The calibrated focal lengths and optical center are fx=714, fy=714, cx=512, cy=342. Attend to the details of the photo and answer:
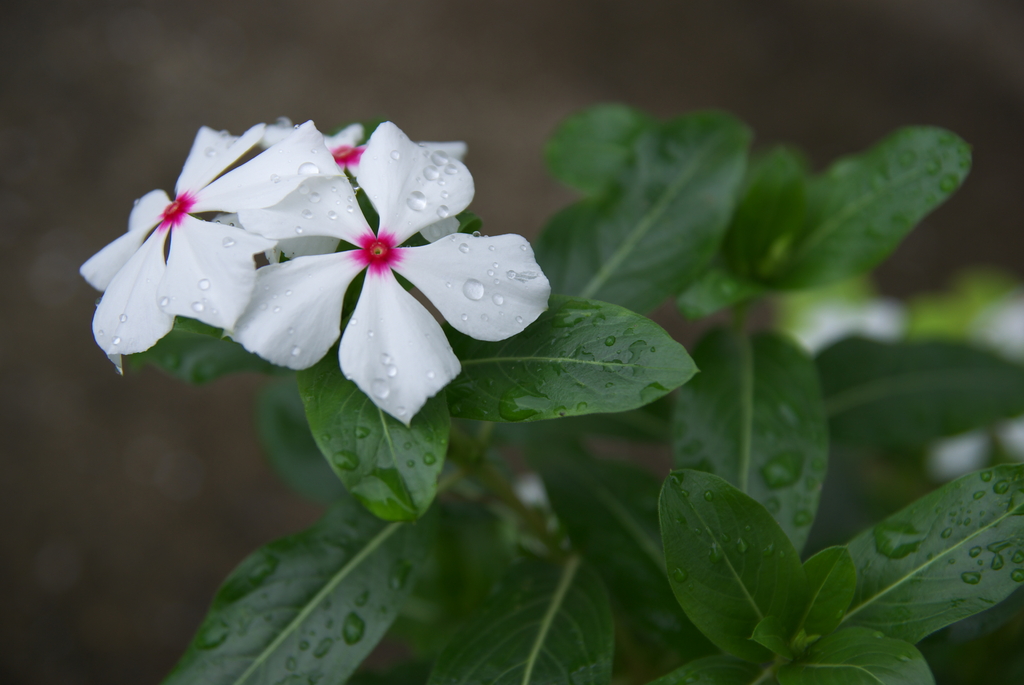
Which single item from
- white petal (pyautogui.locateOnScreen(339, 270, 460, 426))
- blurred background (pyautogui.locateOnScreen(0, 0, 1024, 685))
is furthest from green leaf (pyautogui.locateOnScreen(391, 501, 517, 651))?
blurred background (pyautogui.locateOnScreen(0, 0, 1024, 685))

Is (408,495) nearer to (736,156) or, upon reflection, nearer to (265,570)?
(265,570)

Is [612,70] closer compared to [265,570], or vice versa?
[265,570]

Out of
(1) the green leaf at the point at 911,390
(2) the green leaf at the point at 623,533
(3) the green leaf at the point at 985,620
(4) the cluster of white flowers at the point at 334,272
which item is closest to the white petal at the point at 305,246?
(4) the cluster of white flowers at the point at 334,272

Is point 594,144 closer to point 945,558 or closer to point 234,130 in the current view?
point 945,558

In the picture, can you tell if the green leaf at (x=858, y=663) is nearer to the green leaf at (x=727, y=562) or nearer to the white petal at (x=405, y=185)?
the green leaf at (x=727, y=562)

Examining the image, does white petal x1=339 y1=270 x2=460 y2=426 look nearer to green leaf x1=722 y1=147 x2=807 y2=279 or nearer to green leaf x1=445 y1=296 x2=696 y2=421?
green leaf x1=445 y1=296 x2=696 y2=421

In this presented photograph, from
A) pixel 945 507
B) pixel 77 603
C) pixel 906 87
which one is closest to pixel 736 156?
pixel 945 507
